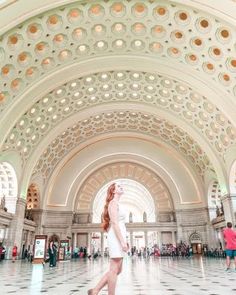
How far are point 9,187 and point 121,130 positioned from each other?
1487cm

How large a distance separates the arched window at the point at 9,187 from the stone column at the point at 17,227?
0.49 meters

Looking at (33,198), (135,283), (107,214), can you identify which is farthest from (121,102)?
(107,214)

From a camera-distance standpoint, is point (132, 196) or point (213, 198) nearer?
point (213, 198)

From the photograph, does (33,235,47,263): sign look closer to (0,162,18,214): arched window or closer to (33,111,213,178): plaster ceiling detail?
(0,162,18,214): arched window

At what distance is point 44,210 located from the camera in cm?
3200

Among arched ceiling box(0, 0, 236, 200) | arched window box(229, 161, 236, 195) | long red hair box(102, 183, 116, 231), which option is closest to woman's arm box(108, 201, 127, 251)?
long red hair box(102, 183, 116, 231)

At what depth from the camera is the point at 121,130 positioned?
33406 mm

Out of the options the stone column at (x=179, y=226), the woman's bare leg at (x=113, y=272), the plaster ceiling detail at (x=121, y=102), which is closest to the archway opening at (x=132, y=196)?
the stone column at (x=179, y=226)

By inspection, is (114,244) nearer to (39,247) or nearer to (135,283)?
(135,283)

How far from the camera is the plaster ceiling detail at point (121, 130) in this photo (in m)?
29.3

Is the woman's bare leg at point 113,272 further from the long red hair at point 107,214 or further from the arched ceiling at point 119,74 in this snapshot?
the arched ceiling at point 119,74

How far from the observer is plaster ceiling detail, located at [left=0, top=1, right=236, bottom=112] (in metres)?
16.7

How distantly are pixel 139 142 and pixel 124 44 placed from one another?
16231mm

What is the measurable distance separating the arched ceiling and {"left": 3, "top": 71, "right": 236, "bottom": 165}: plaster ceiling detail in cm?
11
